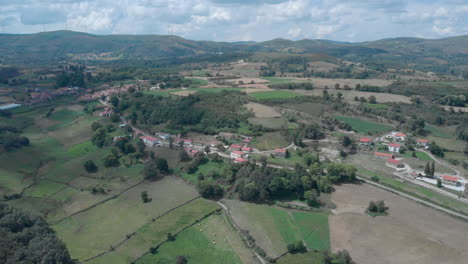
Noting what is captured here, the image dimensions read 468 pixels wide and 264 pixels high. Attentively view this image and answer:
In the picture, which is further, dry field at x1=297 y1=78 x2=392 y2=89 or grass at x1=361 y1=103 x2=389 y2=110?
dry field at x1=297 y1=78 x2=392 y2=89

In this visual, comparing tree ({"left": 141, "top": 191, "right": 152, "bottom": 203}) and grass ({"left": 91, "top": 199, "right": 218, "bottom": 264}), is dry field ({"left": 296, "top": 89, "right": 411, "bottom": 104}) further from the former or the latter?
tree ({"left": 141, "top": 191, "right": 152, "bottom": 203})

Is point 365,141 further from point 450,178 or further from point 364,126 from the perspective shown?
point 450,178

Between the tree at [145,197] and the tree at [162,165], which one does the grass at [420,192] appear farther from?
the tree at [145,197]

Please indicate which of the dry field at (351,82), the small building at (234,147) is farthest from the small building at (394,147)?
the dry field at (351,82)

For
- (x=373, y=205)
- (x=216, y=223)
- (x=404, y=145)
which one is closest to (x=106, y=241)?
(x=216, y=223)

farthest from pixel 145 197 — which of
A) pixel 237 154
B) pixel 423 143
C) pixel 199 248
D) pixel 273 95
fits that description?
pixel 273 95

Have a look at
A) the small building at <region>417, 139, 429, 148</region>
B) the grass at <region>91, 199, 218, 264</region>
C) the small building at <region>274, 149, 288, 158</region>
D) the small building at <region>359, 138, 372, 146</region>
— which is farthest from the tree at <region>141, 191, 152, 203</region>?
the small building at <region>417, 139, 429, 148</region>
